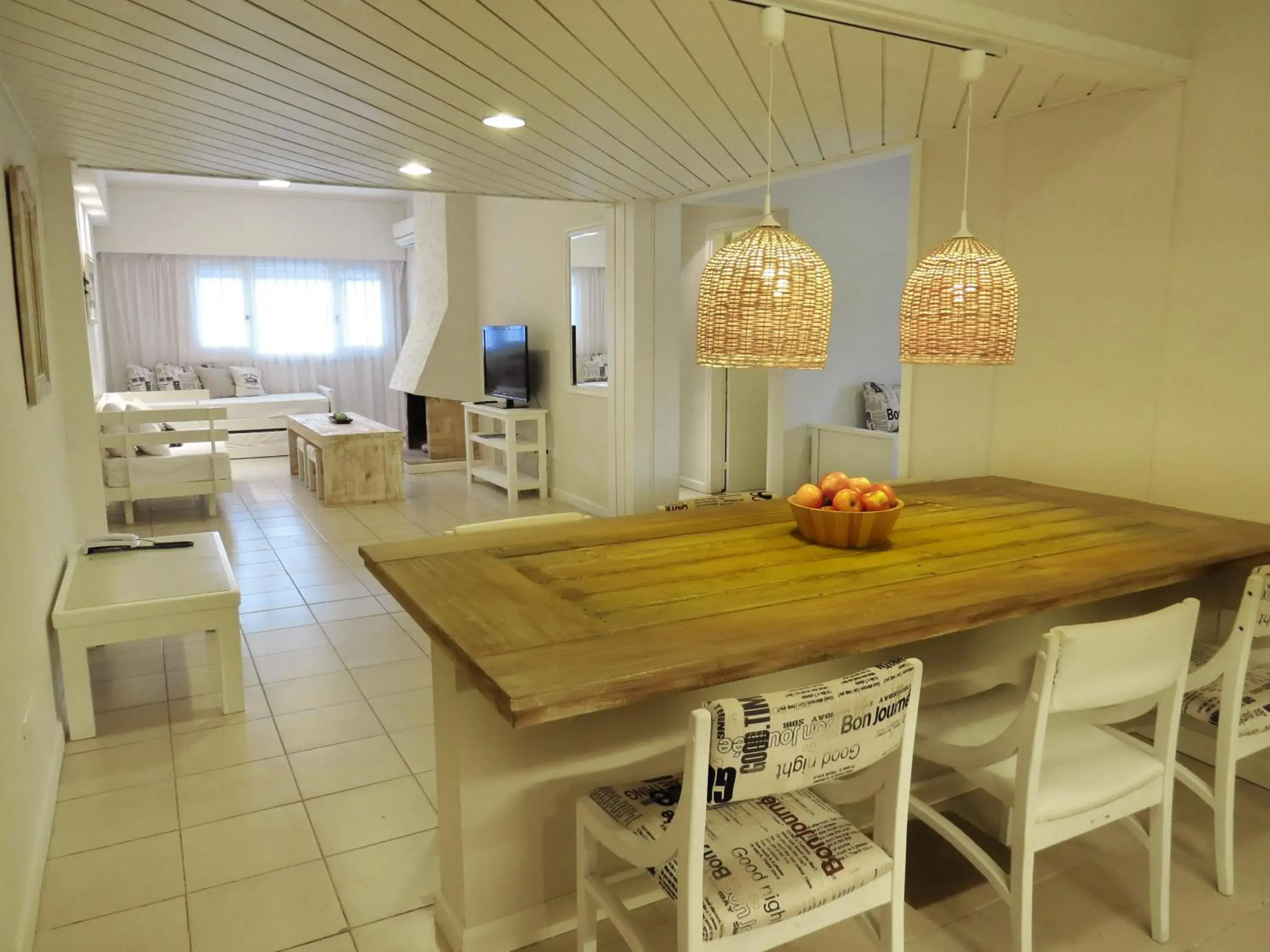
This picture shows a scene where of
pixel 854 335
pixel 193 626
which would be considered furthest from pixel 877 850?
pixel 854 335

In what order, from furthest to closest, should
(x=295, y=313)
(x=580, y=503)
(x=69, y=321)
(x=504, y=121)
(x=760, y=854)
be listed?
(x=295, y=313), (x=580, y=503), (x=69, y=321), (x=504, y=121), (x=760, y=854)

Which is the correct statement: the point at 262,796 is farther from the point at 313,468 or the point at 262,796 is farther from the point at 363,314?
the point at 363,314

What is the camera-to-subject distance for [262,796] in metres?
2.63

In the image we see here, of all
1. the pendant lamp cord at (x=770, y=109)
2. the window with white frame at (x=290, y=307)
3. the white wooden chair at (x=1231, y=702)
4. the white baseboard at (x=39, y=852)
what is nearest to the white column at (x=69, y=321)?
the white baseboard at (x=39, y=852)

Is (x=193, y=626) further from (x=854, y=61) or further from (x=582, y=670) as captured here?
(x=854, y=61)

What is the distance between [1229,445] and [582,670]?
7.73 feet

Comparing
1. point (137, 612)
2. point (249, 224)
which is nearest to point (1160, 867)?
point (137, 612)

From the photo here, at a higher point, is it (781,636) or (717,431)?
(781,636)

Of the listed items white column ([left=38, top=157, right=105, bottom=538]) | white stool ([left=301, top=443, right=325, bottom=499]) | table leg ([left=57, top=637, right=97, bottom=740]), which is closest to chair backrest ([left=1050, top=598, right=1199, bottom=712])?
table leg ([left=57, top=637, right=97, bottom=740])

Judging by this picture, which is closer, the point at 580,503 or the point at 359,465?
the point at 580,503

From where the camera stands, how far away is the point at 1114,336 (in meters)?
3.05

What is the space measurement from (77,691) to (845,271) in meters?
5.35

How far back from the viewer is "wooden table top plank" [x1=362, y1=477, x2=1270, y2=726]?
5.08 ft

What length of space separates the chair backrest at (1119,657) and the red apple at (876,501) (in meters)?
0.65
